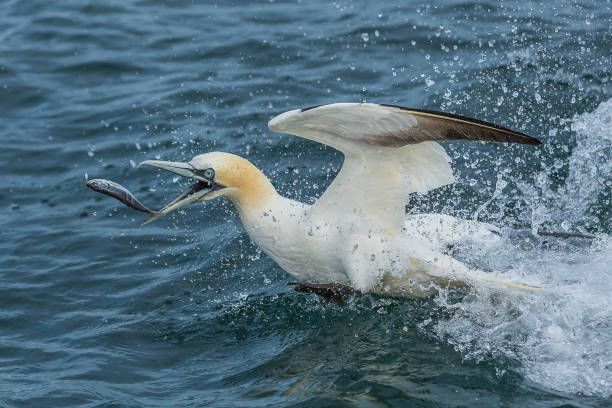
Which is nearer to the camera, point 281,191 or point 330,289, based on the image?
point 330,289

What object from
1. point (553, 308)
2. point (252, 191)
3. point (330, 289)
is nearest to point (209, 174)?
point (252, 191)

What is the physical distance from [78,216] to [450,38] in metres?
4.89

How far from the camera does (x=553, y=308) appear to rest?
566cm

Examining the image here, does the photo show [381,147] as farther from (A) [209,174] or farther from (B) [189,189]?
(B) [189,189]

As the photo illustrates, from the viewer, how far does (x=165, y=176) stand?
8586 mm

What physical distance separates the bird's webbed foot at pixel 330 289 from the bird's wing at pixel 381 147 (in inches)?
16.3

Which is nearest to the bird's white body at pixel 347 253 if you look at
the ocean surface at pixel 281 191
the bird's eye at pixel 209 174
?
the ocean surface at pixel 281 191

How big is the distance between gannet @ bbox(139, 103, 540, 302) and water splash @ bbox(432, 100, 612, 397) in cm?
21

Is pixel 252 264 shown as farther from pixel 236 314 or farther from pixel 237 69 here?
pixel 237 69

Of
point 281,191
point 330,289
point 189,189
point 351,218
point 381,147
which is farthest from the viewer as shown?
point 281,191

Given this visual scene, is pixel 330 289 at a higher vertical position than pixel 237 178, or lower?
lower

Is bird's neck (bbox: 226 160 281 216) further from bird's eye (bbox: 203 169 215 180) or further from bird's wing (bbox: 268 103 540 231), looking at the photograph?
bird's wing (bbox: 268 103 540 231)

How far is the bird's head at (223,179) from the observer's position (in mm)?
5785

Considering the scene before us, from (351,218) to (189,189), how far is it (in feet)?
3.60
